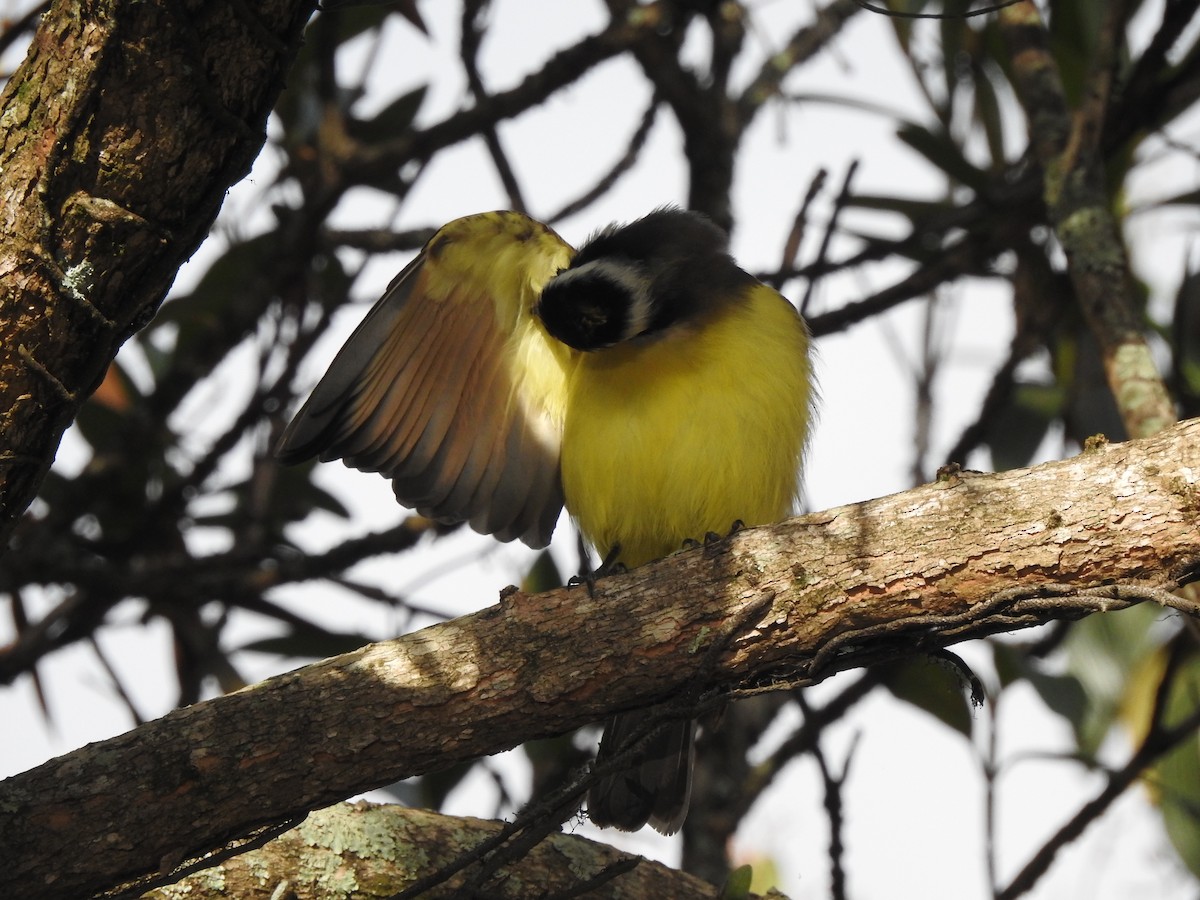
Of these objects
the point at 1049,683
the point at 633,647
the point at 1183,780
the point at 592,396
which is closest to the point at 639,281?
the point at 592,396

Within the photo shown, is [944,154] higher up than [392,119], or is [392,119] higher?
[392,119]

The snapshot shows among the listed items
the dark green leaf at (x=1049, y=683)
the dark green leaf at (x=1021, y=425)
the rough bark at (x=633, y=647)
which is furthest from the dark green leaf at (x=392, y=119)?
the rough bark at (x=633, y=647)

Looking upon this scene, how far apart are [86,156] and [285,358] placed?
284cm

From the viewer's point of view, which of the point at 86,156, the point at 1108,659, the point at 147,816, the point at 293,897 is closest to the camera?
the point at 86,156

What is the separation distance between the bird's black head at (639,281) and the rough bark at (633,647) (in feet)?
4.18

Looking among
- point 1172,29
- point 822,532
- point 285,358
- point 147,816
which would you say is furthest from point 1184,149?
point 147,816

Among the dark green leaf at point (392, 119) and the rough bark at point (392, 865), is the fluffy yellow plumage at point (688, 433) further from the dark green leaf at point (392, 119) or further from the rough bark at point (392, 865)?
the dark green leaf at point (392, 119)

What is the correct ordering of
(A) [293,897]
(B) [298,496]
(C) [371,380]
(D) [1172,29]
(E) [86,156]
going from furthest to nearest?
(B) [298,496], (D) [1172,29], (C) [371,380], (A) [293,897], (E) [86,156]

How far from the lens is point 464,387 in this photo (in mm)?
4281

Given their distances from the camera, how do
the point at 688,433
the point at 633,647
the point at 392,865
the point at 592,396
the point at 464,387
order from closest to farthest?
the point at 633,647 → the point at 392,865 → the point at 688,433 → the point at 592,396 → the point at 464,387

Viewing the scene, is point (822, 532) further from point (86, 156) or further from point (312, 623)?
point (312, 623)

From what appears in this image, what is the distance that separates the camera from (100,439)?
5.25 meters

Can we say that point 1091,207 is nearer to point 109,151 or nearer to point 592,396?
point 592,396

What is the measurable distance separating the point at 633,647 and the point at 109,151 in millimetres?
1392
